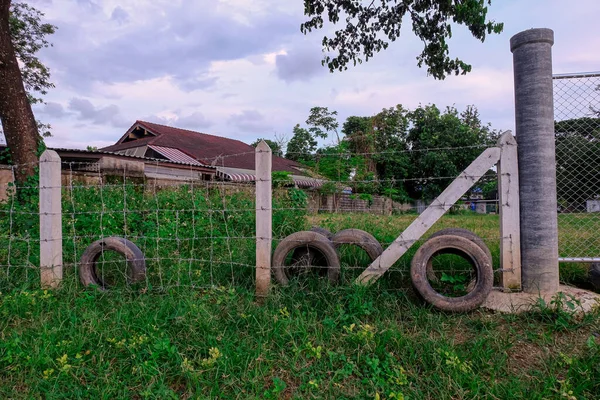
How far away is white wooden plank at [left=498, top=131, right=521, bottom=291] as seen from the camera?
11.0 ft

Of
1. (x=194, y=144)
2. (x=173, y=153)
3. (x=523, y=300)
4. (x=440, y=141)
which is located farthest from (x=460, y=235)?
(x=440, y=141)

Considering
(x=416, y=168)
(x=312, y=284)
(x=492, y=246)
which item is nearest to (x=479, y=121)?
(x=416, y=168)

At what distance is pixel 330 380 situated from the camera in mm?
2408

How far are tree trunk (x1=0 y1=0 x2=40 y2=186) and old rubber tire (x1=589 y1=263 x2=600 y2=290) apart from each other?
7297mm

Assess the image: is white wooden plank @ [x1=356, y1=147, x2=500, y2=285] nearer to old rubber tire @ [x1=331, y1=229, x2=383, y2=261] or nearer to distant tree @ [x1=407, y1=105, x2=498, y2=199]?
old rubber tire @ [x1=331, y1=229, x2=383, y2=261]

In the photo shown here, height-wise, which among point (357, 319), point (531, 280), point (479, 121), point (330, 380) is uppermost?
point (479, 121)

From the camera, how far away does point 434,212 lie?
3316 millimetres

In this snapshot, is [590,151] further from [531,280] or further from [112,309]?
[112,309]

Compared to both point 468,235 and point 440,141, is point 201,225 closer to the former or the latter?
point 468,235

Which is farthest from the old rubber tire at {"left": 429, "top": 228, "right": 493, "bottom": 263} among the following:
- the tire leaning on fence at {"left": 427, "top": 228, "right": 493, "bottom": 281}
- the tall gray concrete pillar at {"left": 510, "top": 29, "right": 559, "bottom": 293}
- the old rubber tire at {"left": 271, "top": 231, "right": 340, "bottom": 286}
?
the old rubber tire at {"left": 271, "top": 231, "right": 340, "bottom": 286}

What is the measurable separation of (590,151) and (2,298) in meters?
5.82

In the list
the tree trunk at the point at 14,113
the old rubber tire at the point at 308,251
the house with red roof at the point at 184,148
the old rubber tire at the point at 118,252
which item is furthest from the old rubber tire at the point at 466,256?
the house with red roof at the point at 184,148

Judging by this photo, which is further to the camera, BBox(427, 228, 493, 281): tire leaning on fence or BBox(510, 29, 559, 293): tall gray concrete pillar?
BBox(427, 228, 493, 281): tire leaning on fence

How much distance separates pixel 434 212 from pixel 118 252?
3.03 metres
